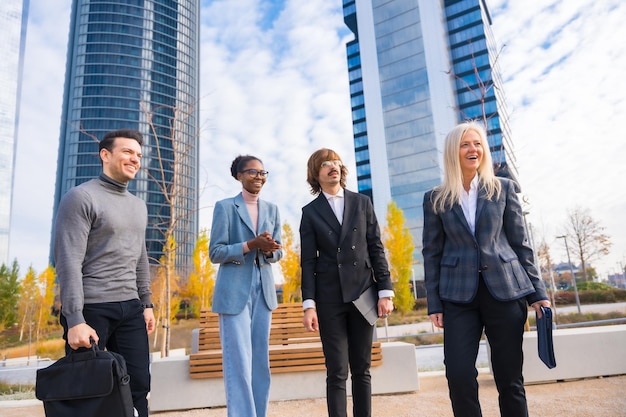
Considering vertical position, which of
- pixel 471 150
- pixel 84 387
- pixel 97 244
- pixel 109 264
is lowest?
pixel 84 387

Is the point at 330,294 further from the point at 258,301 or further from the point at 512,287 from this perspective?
the point at 512,287

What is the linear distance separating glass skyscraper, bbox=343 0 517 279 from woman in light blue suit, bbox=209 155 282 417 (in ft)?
152

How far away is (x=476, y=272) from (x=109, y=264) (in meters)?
2.08

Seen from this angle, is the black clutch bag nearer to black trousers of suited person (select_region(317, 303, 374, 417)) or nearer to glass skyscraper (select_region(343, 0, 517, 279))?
black trousers of suited person (select_region(317, 303, 374, 417))

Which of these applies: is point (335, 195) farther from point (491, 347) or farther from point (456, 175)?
point (491, 347)

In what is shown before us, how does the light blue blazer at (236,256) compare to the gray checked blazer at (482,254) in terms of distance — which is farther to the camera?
the light blue blazer at (236,256)

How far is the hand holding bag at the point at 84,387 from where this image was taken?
1.84m

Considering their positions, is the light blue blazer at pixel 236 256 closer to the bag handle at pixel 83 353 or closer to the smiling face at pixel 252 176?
the smiling face at pixel 252 176

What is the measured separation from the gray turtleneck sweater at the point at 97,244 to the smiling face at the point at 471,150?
209cm

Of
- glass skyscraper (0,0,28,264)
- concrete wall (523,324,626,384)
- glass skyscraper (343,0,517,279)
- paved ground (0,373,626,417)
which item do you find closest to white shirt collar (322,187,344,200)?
paved ground (0,373,626,417)

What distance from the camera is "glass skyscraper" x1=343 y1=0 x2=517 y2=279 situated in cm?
4831

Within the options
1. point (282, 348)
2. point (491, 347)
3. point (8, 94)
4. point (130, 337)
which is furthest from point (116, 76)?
point (491, 347)

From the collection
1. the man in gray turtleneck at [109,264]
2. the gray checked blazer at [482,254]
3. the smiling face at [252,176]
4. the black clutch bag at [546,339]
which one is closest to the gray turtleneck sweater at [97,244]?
the man in gray turtleneck at [109,264]

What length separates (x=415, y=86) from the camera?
1950 inches
